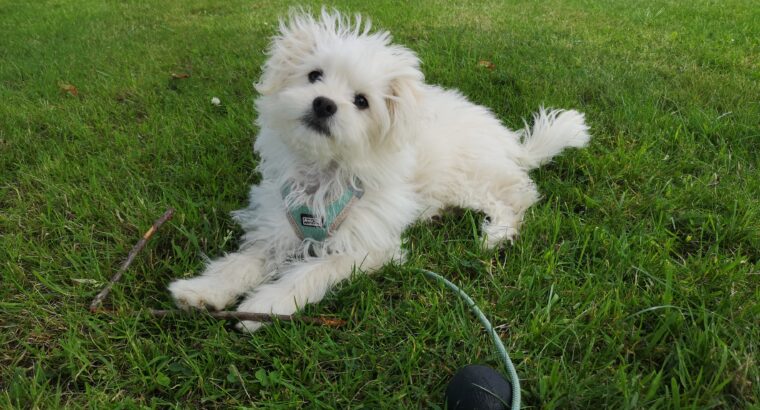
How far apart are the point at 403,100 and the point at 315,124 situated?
43cm

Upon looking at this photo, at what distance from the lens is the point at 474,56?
4953 mm

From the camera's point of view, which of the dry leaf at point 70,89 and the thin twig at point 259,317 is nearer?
the thin twig at point 259,317

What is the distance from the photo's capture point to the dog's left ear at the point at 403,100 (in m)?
2.32

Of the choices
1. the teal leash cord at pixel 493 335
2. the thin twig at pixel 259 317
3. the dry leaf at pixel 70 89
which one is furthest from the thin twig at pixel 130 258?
the dry leaf at pixel 70 89

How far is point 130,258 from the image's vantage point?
7.18ft

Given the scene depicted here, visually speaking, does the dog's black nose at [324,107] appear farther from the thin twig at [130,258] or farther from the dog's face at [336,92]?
the thin twig at [130,258]

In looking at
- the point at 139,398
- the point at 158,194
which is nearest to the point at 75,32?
the point at 158,194

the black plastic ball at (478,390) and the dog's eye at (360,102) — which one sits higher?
the dog's eye at (360,102)

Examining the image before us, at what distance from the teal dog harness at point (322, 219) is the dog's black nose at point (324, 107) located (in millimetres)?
449

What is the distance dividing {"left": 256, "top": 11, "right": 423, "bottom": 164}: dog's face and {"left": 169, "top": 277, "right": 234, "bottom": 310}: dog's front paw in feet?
2.40

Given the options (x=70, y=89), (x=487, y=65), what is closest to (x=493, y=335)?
(x=487, y=65)

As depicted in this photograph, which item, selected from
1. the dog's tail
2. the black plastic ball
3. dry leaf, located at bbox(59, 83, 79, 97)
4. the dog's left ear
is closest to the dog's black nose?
the dog's left ear

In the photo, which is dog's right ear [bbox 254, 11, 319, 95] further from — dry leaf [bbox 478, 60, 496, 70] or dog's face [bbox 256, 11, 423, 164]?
dry leaf [bbox 478, 60, 496, 70]

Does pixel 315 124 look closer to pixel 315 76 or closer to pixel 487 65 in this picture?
pixel 315 76
